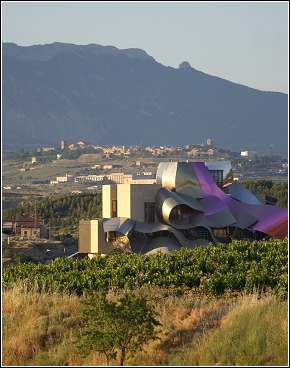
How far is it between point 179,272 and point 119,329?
30.7 feet

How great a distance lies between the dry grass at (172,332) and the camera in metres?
15.1

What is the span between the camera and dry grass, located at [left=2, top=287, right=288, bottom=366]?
1505 cm

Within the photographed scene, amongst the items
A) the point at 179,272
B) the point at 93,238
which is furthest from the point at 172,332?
the point at 93,238

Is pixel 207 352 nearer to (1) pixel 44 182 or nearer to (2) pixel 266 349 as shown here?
(2) pixel 266 349

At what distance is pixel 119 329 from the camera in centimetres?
1609

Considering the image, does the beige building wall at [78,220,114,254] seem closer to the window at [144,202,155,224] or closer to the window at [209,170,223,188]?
the window at [144,202,155,224]

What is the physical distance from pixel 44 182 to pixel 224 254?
17429 centimetres

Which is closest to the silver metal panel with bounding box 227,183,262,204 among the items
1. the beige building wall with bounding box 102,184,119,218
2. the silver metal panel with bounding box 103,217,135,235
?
the beige building wall with bounding box 102,184,119,218

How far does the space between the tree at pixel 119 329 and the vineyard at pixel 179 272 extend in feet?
13.9

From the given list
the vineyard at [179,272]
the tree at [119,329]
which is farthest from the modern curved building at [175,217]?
the tree at [119,329]

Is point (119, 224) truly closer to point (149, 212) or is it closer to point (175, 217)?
point (149, 212)

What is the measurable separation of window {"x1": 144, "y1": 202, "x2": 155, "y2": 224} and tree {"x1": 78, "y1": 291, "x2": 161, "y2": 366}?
3363 centimetres

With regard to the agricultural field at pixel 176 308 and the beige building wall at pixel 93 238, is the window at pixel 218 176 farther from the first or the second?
the agricultural field at pixel 176 308

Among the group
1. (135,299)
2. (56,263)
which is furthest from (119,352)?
(56,263)
